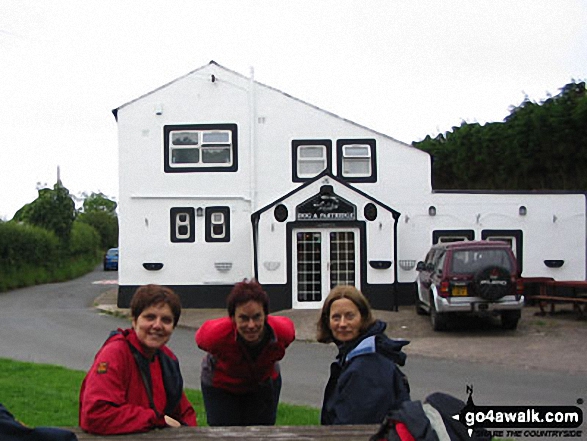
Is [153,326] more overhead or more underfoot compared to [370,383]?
more overhead

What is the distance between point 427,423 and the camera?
98.3 inches

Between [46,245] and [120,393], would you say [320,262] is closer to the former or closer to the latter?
[120,393]

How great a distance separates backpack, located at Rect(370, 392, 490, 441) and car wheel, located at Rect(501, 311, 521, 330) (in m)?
13.9

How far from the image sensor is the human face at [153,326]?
3754mm

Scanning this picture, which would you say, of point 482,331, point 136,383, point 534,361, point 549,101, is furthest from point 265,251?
point 136,383

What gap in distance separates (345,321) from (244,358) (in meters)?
0.89

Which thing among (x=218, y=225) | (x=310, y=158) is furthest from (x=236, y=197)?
(x=310, y=158)

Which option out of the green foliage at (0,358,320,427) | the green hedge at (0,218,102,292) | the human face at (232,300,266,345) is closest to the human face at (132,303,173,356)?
the human face at (232,300,266,345)

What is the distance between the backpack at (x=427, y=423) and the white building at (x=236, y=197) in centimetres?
1994

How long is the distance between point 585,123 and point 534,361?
52.2 feet

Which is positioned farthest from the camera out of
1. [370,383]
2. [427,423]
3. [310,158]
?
[310,158]

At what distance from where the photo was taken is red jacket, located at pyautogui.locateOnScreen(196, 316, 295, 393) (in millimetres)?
4332

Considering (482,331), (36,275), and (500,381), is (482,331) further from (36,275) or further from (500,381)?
(36,275)

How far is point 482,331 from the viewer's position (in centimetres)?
1623
